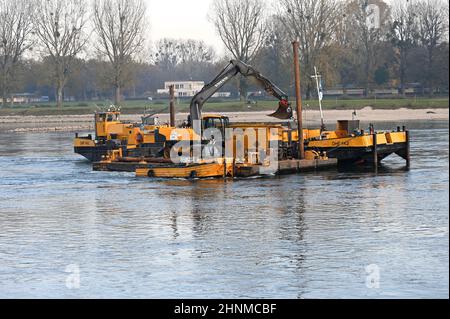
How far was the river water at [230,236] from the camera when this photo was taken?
21656 millimetres

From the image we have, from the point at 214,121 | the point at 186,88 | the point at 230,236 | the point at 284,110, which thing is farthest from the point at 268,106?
the point at 230,236

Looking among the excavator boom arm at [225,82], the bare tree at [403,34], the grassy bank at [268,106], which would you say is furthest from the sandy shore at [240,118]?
the excavator boom arm at [225,82]

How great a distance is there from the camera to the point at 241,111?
109 m

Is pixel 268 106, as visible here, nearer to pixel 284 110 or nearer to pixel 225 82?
pixel 225 82

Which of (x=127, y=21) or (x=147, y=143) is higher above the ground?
(x=127, y=21)

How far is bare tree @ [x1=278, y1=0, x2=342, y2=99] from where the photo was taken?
116625mm

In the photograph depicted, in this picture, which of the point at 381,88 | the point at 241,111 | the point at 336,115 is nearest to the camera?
the point at 336,115

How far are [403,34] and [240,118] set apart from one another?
26215 mm

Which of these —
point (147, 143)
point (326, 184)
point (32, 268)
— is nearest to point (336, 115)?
point (147, 143)

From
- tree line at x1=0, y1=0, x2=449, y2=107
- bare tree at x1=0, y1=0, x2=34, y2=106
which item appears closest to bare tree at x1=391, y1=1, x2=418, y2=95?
tree line at x1=0, y1=0, x2=449, y2=107

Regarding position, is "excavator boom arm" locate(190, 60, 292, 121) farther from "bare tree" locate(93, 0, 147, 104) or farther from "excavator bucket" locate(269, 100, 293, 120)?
"bare tree" locate(93, 0, 147, 104)

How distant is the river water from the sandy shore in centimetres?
4856
